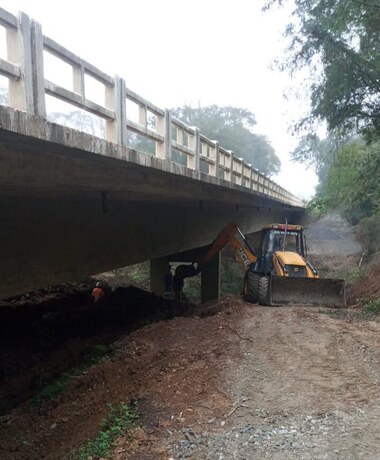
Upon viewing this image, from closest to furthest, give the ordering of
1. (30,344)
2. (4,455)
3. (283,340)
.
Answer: (4,455) → (283,340) → (30,344)

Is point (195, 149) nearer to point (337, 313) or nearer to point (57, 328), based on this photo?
point (337, 313)

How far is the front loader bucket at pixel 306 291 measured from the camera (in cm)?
1310

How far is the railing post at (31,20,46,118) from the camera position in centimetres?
459

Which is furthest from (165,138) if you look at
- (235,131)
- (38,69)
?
(235,131)

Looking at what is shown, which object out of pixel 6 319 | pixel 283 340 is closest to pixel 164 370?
pixel 283 340

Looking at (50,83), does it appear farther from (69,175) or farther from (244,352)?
(244,352)

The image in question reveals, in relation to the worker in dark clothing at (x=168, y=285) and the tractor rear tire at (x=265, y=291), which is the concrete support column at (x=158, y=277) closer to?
the worker in dark clothing at (x=168, y=285)

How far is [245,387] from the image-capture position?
5.88m

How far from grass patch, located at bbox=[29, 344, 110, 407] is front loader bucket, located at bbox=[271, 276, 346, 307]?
20.9 ft

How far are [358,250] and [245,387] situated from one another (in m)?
28.0

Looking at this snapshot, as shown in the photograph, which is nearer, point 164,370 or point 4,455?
point 4,455

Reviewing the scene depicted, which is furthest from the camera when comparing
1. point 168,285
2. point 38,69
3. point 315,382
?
point 168,285

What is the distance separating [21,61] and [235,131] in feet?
222

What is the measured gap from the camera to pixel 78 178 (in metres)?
6.43
